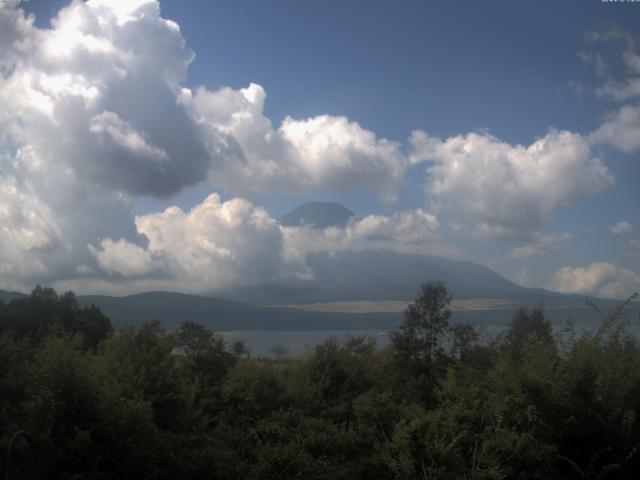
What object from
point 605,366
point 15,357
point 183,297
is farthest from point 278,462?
point 183,297

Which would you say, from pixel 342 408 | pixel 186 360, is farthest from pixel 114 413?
pixel 186 360

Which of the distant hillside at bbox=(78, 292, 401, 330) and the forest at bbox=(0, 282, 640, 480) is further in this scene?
the distant hillside at bbox=(78, 292, 401, 330)

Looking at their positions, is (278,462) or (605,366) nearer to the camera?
(278,462)

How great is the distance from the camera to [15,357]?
13.4 m

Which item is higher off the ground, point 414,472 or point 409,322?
point 409,322

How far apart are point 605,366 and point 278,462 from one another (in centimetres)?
797

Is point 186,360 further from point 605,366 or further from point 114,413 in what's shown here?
point 605,366

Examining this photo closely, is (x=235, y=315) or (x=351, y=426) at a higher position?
(x=351, y=426)

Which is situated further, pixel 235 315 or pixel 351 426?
pixel 235 315

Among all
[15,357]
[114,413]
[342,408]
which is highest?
[15,357]

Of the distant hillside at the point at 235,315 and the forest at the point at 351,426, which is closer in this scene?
the forest at the point at 351,426

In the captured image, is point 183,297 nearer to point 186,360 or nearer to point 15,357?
point 186,360


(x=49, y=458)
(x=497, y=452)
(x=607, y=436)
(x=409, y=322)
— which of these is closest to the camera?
(x=49, y=458)

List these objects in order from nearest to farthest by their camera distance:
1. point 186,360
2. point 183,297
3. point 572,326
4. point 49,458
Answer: point 49,458 → point 572,326 → point 186,360 → point 183,297
